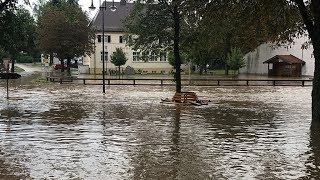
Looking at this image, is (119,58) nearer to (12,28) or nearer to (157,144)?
(12,28)

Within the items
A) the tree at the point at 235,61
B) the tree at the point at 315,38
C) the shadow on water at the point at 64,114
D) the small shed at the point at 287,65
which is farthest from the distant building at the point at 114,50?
the tree at the point at 315,38

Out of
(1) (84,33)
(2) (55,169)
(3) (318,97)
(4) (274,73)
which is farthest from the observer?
(4) (274,73)

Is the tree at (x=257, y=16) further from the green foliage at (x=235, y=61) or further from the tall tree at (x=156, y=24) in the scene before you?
the green foliage at (x=235, y=61)

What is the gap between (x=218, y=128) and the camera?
1535 cm

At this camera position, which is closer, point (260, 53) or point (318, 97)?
point (318, 97)

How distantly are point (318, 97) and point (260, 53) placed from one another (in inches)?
2514

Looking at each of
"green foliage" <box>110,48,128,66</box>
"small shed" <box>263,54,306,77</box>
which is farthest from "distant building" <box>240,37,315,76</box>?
"green foliage" <box>110,48,128,66</box>

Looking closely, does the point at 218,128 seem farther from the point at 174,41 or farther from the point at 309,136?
the point at 174,41

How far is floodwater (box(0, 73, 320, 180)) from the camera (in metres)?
9.02

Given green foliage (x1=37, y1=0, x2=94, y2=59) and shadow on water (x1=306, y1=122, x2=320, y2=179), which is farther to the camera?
green foliage (x1=37, y1=0, x2=94, y2=59)

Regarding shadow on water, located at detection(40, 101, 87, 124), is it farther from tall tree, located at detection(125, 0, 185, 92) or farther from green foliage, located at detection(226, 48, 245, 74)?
green foliage, located at detection(226, 48, 245, 74)

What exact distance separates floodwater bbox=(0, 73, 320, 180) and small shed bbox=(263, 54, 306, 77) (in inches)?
2030

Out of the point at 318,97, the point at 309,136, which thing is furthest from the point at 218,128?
the point at 318,97

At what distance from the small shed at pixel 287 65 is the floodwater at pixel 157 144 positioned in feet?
169
